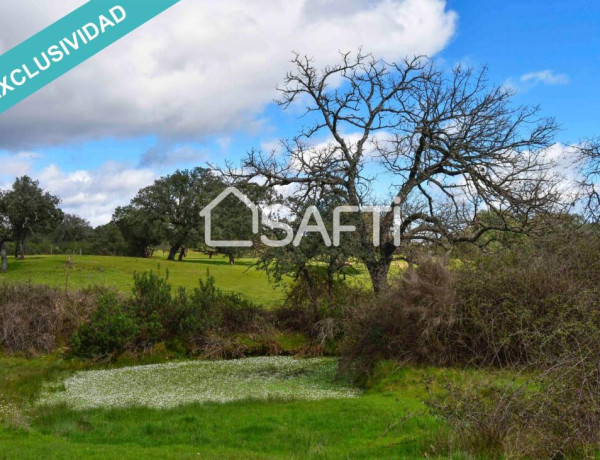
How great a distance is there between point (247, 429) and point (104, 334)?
10625 mm

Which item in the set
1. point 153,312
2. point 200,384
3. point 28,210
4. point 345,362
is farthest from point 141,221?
point 345,362

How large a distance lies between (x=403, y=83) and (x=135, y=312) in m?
13.6

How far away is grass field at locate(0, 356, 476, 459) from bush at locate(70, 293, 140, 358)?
18.3 feet

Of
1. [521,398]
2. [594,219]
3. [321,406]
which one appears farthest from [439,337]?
[594,219]

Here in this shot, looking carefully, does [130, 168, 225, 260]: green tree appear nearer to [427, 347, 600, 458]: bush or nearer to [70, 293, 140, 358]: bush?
[70, 293, 140, 358]: bush

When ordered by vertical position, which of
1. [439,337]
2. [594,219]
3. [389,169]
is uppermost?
[389,169]

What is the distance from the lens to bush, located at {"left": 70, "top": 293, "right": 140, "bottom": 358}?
61.9ft

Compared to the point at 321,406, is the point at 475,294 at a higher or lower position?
higher

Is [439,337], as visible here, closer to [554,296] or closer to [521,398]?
[554,296]

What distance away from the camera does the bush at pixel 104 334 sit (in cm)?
1886

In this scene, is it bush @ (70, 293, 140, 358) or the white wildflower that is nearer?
the white wildflower

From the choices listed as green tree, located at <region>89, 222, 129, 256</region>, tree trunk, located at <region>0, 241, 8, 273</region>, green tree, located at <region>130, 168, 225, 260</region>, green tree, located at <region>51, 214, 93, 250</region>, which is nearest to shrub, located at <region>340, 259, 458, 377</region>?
tree trunk, located at <region>0, 241, 8, 273</region>

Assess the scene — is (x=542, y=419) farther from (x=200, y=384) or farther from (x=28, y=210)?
(x=28, y=210)

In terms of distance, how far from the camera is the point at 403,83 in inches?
894
